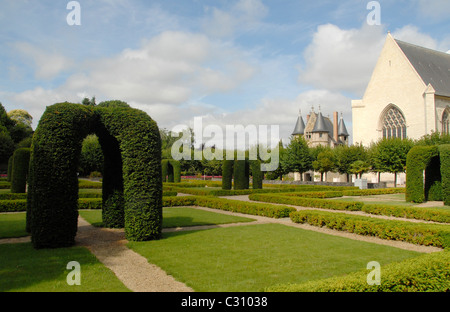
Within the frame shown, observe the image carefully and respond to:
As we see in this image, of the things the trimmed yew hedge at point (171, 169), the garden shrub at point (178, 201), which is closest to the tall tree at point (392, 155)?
the trimmed yew hedge at point (171, 169)

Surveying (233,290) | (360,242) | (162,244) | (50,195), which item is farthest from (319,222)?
(50,195)

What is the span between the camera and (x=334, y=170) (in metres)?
44.8

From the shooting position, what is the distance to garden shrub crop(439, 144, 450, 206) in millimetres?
17719

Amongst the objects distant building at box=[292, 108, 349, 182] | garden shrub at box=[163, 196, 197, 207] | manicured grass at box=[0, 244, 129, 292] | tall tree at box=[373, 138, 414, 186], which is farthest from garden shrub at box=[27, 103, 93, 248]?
distant building at box=[292, 108, 349, 182]

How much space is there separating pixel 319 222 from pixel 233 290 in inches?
294

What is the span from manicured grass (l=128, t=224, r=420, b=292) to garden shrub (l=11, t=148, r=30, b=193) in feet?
46.2

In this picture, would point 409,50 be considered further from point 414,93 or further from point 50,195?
point 50,195

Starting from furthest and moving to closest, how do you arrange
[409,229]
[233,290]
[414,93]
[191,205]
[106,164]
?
1. [414,93]
2. [191,205]
3. [106,164]
4. [409,229]
5. [233,290]

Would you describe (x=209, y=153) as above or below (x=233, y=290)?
above

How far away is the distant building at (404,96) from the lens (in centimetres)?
4272

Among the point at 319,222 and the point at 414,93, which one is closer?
the point at 319,222

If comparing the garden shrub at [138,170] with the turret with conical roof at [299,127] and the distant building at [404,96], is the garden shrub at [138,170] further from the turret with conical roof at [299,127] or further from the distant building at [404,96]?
the turret with conical roof at [299,127]

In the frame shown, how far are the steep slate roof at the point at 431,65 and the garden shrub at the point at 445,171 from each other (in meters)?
30.0

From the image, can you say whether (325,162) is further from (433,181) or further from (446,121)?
(433,181)
